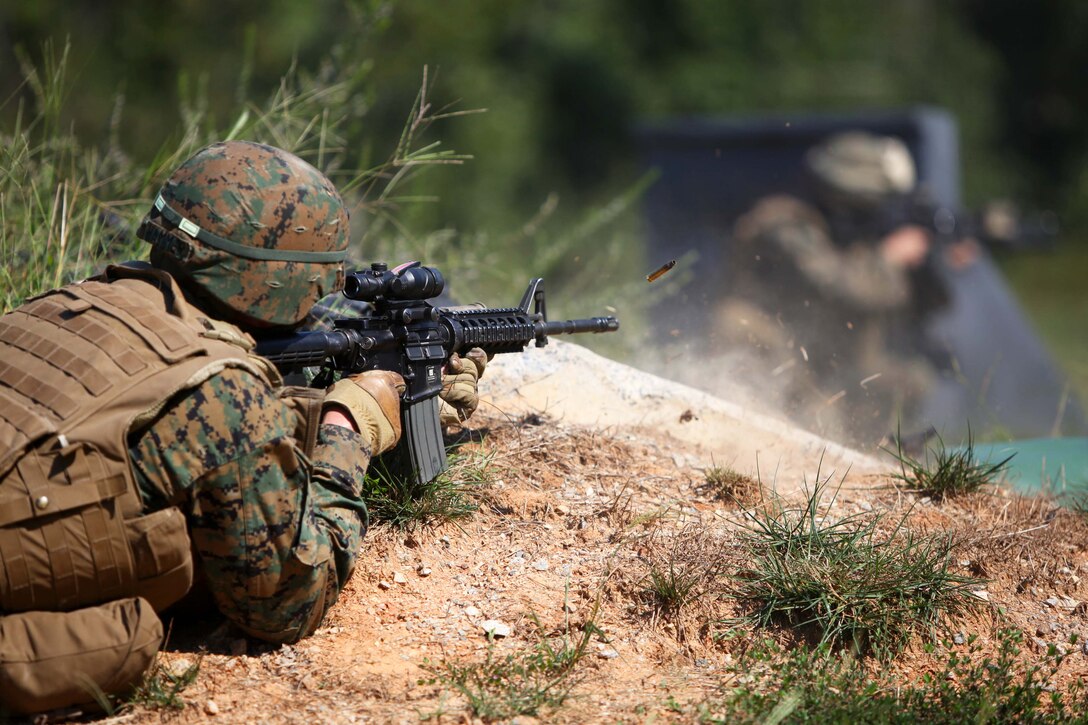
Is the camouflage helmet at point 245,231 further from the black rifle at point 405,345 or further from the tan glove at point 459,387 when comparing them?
the tan glove at point 459,387

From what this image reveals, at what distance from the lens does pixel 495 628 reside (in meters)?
3.17

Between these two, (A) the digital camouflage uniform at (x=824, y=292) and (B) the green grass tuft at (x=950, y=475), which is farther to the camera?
(A) the digital camouflage uniform at (x=824, y=292)

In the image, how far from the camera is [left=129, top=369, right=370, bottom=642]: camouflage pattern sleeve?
8.79ft

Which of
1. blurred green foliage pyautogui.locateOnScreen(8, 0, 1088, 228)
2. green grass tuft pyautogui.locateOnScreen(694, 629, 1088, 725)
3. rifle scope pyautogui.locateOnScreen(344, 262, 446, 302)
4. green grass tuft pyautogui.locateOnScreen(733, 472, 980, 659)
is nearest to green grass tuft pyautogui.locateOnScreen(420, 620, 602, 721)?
green grass tuft pyautogui.locateOnScreen(694, 629, 1088, 725)

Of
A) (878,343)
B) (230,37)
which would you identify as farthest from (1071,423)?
(230,37)

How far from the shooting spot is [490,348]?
409cm

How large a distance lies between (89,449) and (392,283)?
1229 mm

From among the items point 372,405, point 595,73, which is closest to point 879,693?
point 372,405

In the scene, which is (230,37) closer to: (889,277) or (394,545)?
(889,277)

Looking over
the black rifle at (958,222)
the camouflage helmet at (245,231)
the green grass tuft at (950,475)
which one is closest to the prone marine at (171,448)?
the camouflage helmet at (245,231)

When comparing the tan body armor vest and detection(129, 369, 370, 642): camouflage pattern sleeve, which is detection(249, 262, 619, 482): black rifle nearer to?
detection(129, 369, 370, 642): camouflage pattern sleeve

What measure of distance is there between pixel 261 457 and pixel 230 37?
13.6m

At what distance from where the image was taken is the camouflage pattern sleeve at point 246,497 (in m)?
2.68

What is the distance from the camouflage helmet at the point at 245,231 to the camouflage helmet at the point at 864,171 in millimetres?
8837
